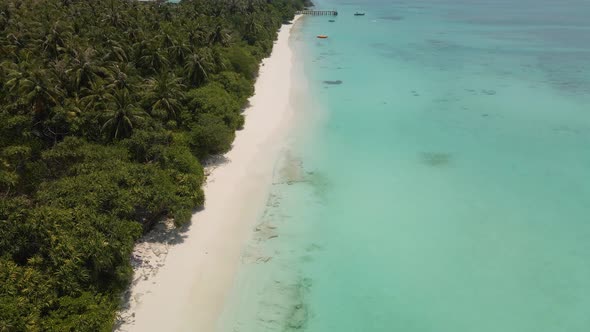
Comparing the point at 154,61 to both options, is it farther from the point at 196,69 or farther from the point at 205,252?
the point at 205,252

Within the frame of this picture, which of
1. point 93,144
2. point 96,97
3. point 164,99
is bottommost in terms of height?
point 93,144

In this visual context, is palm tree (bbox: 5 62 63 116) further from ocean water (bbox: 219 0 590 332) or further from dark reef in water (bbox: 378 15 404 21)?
dark reef in water (bbox: 378 15 404 21)

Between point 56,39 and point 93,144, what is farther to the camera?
point 56,39

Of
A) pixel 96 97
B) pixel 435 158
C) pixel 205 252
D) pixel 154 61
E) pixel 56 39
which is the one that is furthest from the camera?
pixel 154 61

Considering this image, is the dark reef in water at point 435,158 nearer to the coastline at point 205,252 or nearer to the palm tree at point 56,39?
the coastline at point 205,252

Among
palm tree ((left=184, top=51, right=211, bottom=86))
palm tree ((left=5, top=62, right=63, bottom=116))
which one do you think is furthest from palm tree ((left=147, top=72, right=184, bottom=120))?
palm tree ((left=5, top=62, right=63, bottom=116))

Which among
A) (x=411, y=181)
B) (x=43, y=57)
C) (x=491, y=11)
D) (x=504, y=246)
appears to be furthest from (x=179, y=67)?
(x=491, y=11)

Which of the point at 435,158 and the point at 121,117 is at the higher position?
the point at 121,117

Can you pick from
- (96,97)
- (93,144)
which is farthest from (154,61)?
(93,144)

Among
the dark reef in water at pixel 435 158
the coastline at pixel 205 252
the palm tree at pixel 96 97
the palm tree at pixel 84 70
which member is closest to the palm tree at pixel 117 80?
the palm tree at pixel 96 97
